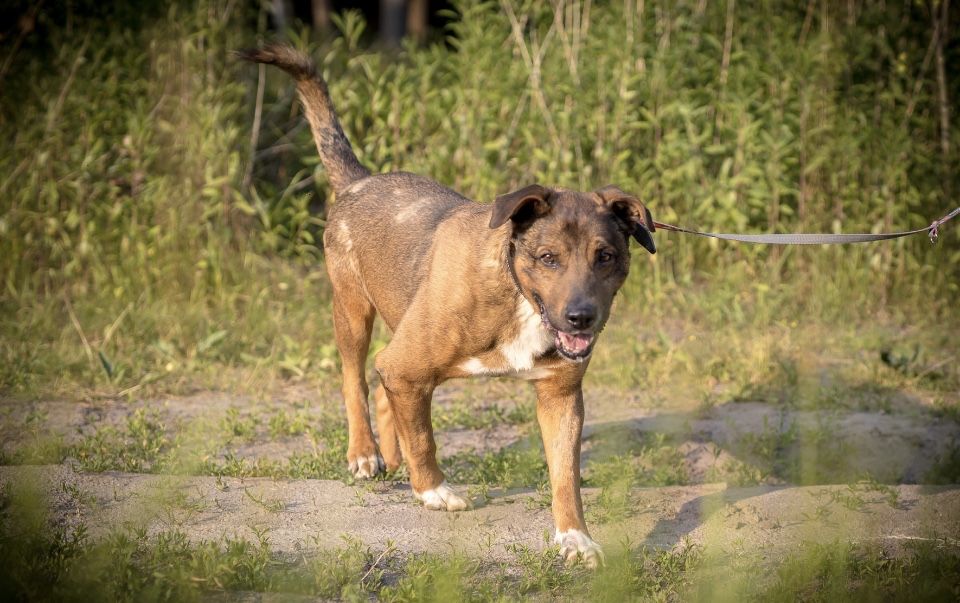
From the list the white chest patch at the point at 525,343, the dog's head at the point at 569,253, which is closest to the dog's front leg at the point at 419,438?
the white chest patch at the point at 525,343

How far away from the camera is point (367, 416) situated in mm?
5875

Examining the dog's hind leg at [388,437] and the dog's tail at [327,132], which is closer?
the dog's hind leg at [388,437]

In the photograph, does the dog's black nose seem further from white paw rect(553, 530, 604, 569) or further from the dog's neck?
white paw rect(553, 530, 604, 569)

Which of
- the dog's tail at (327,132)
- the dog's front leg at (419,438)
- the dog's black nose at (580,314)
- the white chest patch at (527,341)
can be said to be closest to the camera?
the dog's black nose at (580,314)

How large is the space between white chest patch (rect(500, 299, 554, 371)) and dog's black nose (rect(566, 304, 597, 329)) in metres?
0.31

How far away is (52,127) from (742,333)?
229 inches

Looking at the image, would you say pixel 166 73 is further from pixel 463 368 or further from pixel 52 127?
pixel 463 368

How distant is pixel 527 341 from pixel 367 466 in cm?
146

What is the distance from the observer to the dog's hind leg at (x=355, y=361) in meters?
5.77

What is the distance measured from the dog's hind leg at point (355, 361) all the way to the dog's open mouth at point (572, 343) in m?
1.65

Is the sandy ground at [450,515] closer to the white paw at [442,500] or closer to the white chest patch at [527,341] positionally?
the white paw at [442,500]

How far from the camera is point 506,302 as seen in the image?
4684 mm

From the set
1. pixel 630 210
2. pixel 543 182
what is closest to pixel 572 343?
pixel 630 210

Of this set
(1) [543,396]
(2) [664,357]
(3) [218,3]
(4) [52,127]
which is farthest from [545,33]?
(1) [543,396]
